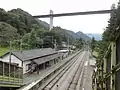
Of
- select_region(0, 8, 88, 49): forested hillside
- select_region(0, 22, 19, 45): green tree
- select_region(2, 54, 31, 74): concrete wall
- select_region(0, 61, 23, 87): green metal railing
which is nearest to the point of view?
select_region(0, 61, 23, 87): green metal railing

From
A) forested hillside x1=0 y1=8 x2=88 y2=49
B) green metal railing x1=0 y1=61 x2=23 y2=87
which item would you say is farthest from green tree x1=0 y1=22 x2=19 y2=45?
green metal railing x1=0 y1=61 x2=23 y2=87

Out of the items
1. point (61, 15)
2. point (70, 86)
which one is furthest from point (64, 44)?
point (70, 86)

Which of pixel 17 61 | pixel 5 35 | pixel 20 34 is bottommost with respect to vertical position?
pixel 17 61

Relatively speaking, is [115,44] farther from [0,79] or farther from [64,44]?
[64,44]

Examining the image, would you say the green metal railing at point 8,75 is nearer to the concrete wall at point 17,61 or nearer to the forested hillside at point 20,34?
the concrete wall at point 17,61

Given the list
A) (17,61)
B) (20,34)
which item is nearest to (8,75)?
(17,61)

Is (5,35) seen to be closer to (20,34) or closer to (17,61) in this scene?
(20,34)

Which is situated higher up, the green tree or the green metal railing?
the green tree

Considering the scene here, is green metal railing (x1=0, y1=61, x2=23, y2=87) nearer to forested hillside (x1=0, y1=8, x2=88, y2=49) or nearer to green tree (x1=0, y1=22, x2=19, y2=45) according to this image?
forested hillside (x1=0, y1=8, x2=88, y2=49)

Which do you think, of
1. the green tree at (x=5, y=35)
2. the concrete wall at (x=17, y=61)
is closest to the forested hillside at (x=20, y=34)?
the green tree at (x=5, y=35)

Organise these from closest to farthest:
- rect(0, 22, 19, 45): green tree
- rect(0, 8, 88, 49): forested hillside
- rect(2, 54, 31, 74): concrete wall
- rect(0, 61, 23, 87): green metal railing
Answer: rect(0, 61, 23, 87): green metal railing → rect(2, 54, 31, 74): concrete wall → rect(0, 22, 19, 45): green tree → rect(0, 8, 88, 49): forested hillside

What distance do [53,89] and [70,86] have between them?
185 cm

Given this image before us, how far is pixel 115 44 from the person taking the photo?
2.35 meters

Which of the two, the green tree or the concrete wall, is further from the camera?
the green tree
